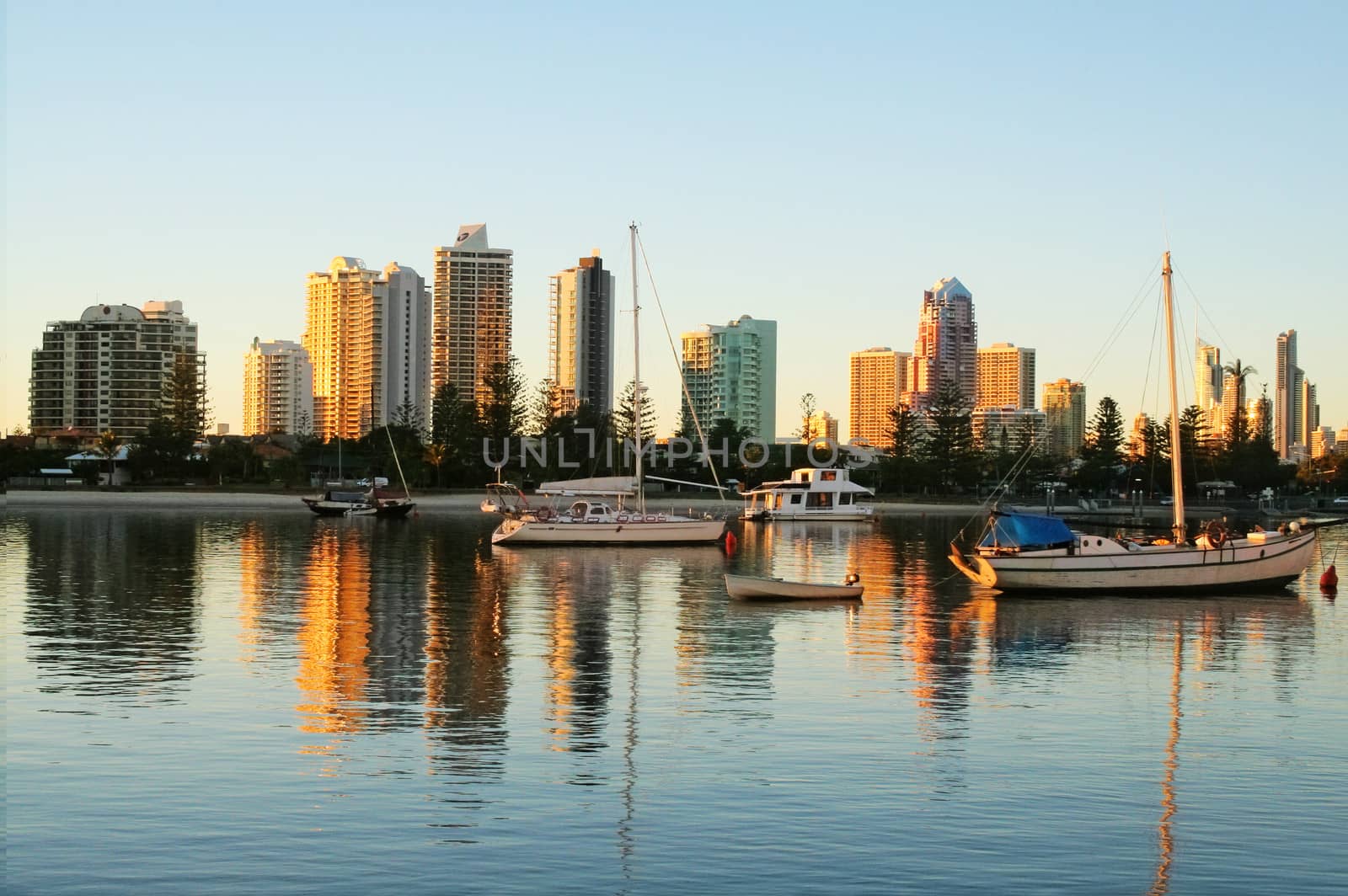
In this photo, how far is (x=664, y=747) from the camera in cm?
2094

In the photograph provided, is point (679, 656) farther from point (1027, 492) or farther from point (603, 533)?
point (1027, 492)

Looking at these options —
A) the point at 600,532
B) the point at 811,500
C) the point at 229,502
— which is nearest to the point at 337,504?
the point at 229,502

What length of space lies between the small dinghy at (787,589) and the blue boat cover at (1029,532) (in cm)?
615

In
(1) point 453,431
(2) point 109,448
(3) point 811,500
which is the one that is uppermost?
(1) point 453,431

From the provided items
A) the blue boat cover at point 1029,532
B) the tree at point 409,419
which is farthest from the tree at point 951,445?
the blue boat cover at point 1029,532

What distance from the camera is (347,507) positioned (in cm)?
10644

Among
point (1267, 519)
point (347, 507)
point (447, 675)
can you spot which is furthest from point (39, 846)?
point (1267, 519)

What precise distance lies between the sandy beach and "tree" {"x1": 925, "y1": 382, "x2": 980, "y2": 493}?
16.5 meters

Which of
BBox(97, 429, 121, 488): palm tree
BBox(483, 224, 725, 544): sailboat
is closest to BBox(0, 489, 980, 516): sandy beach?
BBox(97, 429, 121, 488): palm tree

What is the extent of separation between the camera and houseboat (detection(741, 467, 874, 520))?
4385 inches

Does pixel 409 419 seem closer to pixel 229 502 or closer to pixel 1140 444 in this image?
pixel 229 502

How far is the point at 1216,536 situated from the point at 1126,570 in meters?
4.03

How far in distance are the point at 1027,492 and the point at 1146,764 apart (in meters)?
154

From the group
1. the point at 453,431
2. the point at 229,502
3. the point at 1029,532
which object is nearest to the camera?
the point at 1029,532
